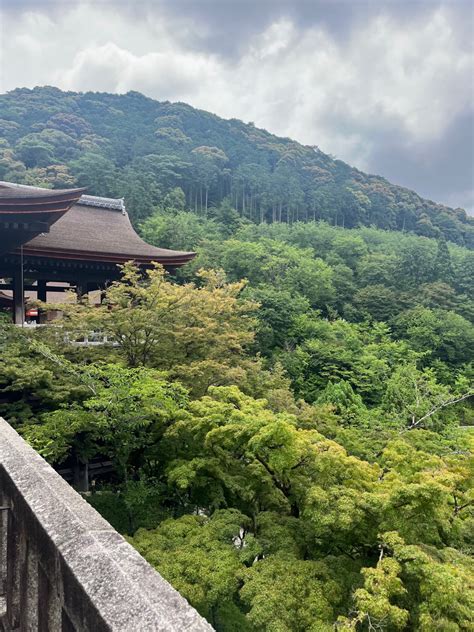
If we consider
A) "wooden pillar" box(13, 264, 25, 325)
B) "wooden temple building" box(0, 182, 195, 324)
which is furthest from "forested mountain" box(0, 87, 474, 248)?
"wooden pillar" box(13, 264, 25, 325)

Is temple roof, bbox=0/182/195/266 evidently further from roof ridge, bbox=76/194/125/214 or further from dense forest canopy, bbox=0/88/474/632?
dense forest canopy, bbox=0/88/474/632

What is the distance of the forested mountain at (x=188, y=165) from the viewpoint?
38.7 m

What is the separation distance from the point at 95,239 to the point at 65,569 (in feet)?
40.2

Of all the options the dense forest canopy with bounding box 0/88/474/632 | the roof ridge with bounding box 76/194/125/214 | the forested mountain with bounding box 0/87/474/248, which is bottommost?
the dense forest canopy with bounding box 0/88/474/632

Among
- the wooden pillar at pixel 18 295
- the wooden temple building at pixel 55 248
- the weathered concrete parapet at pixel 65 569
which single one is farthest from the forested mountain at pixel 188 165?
the weathered concrete parapet at pixel 65 569

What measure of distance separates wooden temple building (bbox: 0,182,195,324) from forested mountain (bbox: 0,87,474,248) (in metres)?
22.0

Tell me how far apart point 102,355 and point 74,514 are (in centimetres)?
740

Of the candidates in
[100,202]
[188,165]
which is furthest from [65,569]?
[188,165]

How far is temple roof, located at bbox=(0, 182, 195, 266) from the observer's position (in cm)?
986

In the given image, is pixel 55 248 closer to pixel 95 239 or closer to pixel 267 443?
pixel 95 239

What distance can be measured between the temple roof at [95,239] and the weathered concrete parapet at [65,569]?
7.95 metres

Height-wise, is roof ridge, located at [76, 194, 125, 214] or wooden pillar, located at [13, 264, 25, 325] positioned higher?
roof ridge, located at [76, 194, 125, 214]

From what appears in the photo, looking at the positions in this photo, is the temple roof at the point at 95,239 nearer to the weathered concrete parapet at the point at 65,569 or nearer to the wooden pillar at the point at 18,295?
the wooden pillar at the point at 18,295

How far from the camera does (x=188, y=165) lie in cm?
4959
